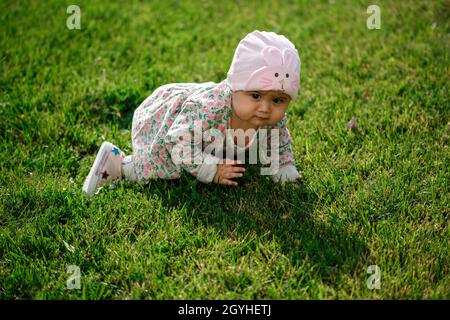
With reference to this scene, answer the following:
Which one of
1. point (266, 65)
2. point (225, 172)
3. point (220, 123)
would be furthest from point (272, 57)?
point (225, 172)

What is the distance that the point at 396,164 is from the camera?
372 cm

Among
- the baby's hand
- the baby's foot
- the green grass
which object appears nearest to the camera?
the green grass

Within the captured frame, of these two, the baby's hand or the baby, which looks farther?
the baby's hand

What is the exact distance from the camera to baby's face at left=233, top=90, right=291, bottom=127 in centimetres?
325

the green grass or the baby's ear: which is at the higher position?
the baby's ear

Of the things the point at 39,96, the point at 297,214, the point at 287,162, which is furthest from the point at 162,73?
the point at 297,214

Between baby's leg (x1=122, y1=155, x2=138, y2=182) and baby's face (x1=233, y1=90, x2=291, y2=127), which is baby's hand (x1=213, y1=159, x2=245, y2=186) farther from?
baby's leg (x1=122, y1=155, x2=138, y2=182)

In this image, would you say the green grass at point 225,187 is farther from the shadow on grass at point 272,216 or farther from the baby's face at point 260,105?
the baby's face at point 260,105

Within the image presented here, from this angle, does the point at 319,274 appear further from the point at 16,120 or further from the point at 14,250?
the point at 16,120

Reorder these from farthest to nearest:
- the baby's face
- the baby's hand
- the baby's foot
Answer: the baby's foot, the baby's hand, the baby's face

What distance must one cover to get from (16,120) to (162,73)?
4.66 ft

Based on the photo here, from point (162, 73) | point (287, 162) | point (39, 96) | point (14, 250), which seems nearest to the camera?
point (14, 250)

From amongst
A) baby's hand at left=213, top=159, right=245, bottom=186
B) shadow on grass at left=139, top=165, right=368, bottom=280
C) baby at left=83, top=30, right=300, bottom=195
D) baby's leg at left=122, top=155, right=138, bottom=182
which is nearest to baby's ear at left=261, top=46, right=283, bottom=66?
baby at left=83, top=30, right=300, bottom=195

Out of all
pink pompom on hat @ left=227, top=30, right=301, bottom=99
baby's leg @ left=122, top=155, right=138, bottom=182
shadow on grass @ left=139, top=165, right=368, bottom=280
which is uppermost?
pink pompom on hat @ left=227, top=30, right=301, bottom=99
